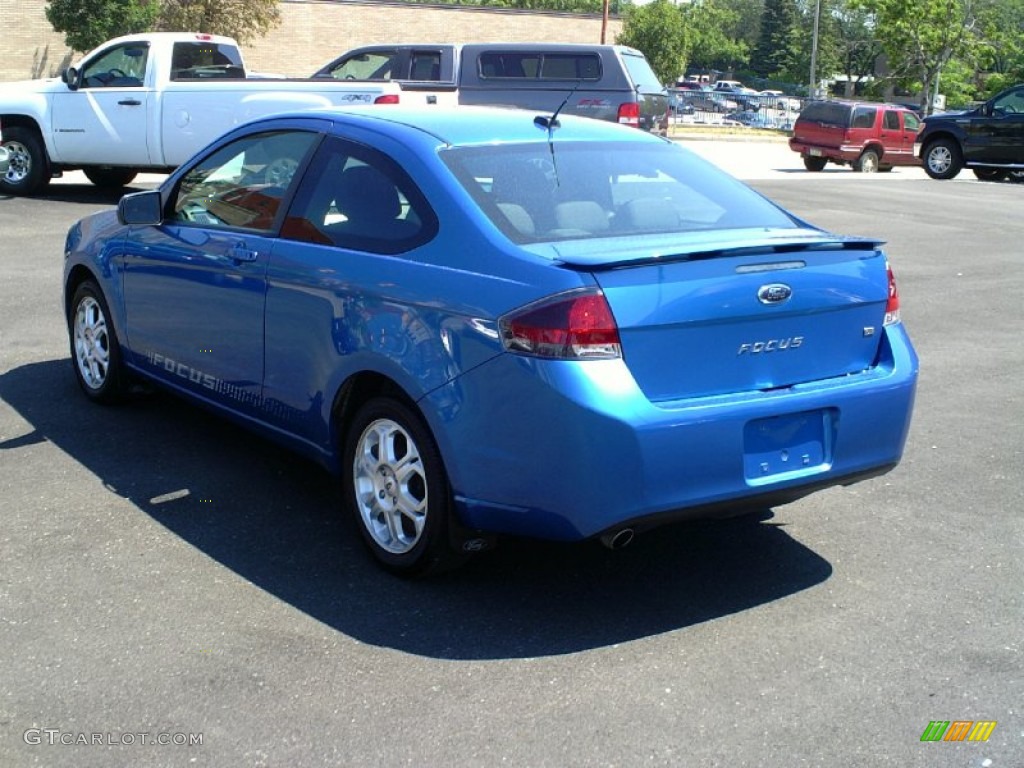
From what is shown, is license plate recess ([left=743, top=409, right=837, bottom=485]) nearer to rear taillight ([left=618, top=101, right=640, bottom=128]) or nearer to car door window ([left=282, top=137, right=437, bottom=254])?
car door window ([left=282, top=137, right=437, bottom=254])

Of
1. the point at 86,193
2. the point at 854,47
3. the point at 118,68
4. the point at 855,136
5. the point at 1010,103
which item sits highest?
the point at 854,47

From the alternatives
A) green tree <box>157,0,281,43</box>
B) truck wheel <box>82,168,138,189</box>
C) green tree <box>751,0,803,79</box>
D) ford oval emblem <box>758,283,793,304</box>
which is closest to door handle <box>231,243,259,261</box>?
ford oval emblem <box>758,283,793,304</box>

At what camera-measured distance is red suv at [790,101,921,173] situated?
31750 mm

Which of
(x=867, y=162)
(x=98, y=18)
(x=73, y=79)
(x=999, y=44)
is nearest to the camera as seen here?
(x=73, y=79)

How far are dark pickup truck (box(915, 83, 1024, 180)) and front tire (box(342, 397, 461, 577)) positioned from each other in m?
25.1

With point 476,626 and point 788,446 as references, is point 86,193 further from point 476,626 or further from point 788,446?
point 788,446

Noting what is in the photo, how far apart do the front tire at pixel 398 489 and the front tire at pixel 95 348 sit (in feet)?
7.59

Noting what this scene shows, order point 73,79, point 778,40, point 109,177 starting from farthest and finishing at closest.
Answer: point 778,40 → point 109,177 → point 73,79

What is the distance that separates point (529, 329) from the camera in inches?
161

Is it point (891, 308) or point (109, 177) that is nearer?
point (891, 308)

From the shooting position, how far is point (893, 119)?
33.6m

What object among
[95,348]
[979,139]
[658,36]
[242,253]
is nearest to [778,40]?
[658,36]

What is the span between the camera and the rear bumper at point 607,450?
4.04 meters
